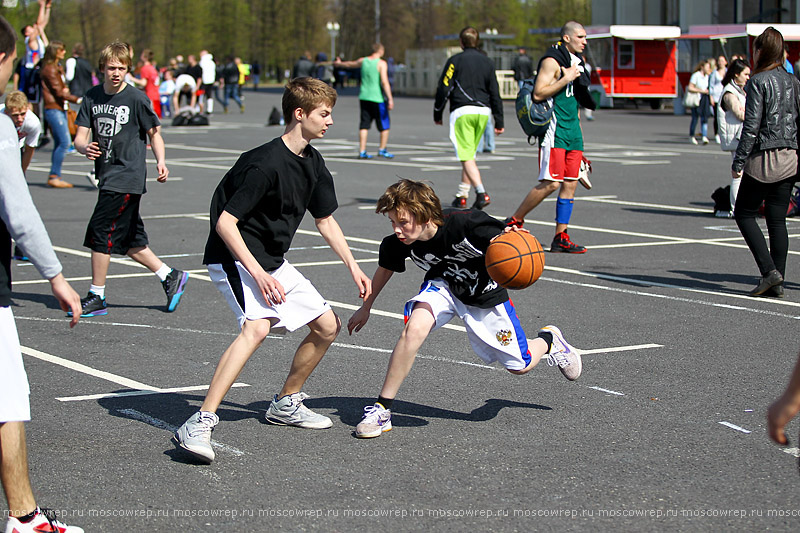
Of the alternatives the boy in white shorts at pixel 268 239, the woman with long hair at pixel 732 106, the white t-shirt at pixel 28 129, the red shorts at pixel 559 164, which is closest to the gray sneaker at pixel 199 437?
the boy in white shorts at pixel 268 239

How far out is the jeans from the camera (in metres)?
8.63

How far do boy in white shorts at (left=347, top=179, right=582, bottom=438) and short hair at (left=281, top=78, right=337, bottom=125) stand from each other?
537 millimetres

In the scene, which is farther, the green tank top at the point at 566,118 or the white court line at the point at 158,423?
the green tank top at the point at 566,118

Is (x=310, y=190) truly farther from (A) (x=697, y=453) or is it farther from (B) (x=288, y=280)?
(A) (x=697, y=453)

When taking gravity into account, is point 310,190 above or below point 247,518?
above

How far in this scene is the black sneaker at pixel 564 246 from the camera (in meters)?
10.8

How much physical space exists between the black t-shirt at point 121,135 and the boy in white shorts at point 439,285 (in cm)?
358

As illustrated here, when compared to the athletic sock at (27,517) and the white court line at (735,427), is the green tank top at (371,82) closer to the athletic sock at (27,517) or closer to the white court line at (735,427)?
the white court line at (735,427)

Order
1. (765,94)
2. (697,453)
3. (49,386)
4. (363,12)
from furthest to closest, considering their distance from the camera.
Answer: (363,12)
(765,94)
(49,386)
(697,453)

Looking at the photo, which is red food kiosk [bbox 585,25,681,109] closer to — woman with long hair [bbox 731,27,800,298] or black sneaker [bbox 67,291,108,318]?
woman with long hair [bbox 731,27,800,298]

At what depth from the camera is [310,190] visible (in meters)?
5.21

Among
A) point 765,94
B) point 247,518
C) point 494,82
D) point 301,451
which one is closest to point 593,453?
point 301,451

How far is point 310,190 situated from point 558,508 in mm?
1969

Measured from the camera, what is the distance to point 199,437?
4.74 meters
